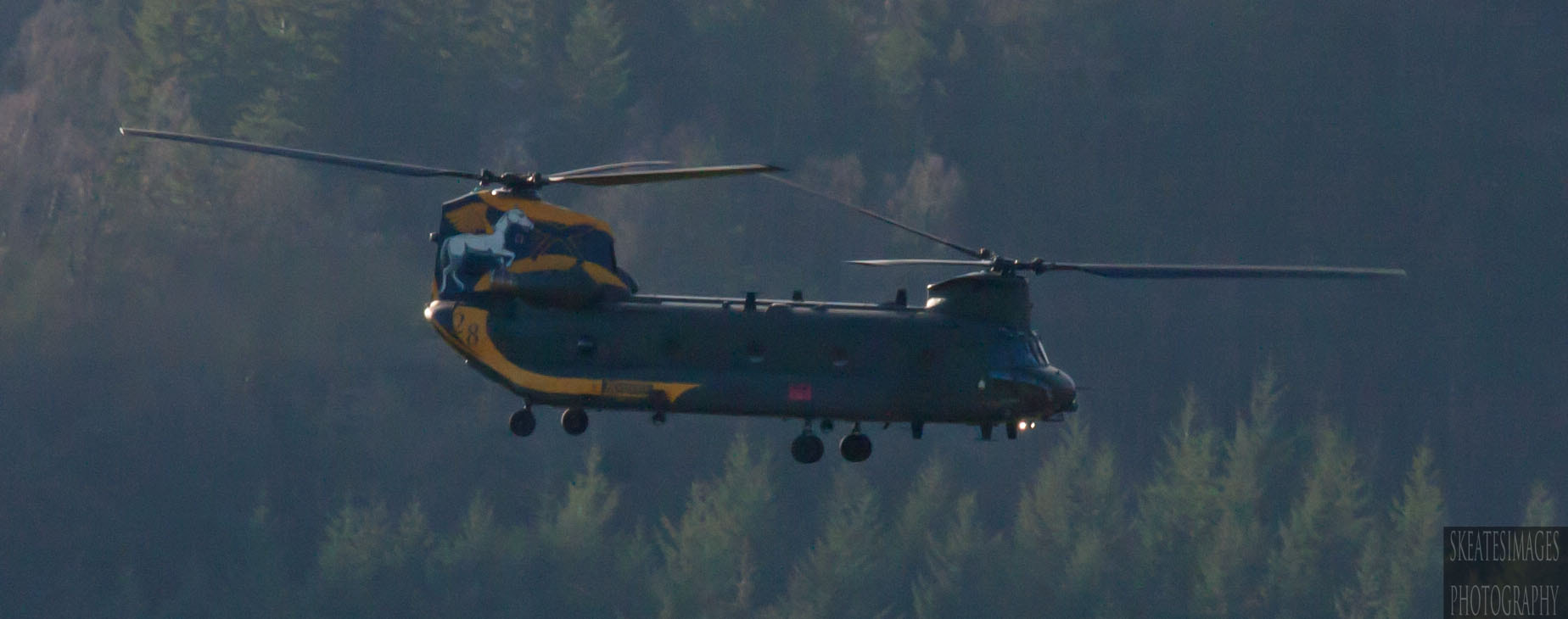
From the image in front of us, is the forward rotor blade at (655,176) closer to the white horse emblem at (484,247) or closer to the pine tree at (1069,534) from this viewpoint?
the white horse emblem at (484,247)

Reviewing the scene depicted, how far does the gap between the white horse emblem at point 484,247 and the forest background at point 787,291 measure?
88251 mm

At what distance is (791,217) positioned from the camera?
15100 centimetres

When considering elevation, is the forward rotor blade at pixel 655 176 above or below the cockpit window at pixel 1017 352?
above

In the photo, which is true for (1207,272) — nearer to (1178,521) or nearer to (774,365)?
(774,365)

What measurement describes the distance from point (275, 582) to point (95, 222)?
79.9ft

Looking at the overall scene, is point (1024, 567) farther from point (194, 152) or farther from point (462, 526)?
point (194, 152)

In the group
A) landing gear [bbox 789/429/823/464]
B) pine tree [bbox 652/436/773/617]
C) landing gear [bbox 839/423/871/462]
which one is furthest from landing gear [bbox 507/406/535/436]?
pine tree [bbox 652/436/773/617]

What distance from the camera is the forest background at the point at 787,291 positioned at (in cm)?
13400

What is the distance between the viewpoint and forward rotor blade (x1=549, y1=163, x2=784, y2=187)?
37906 millimetres

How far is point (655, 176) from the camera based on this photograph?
39.2 m

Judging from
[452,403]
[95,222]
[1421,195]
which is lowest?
[452,403]

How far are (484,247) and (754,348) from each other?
197 inches

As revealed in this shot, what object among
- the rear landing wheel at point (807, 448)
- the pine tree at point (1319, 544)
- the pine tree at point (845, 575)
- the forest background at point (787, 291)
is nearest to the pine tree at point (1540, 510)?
the forest background at point (787, 291)

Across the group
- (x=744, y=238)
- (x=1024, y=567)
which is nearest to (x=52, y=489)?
(x=744, y=238)
